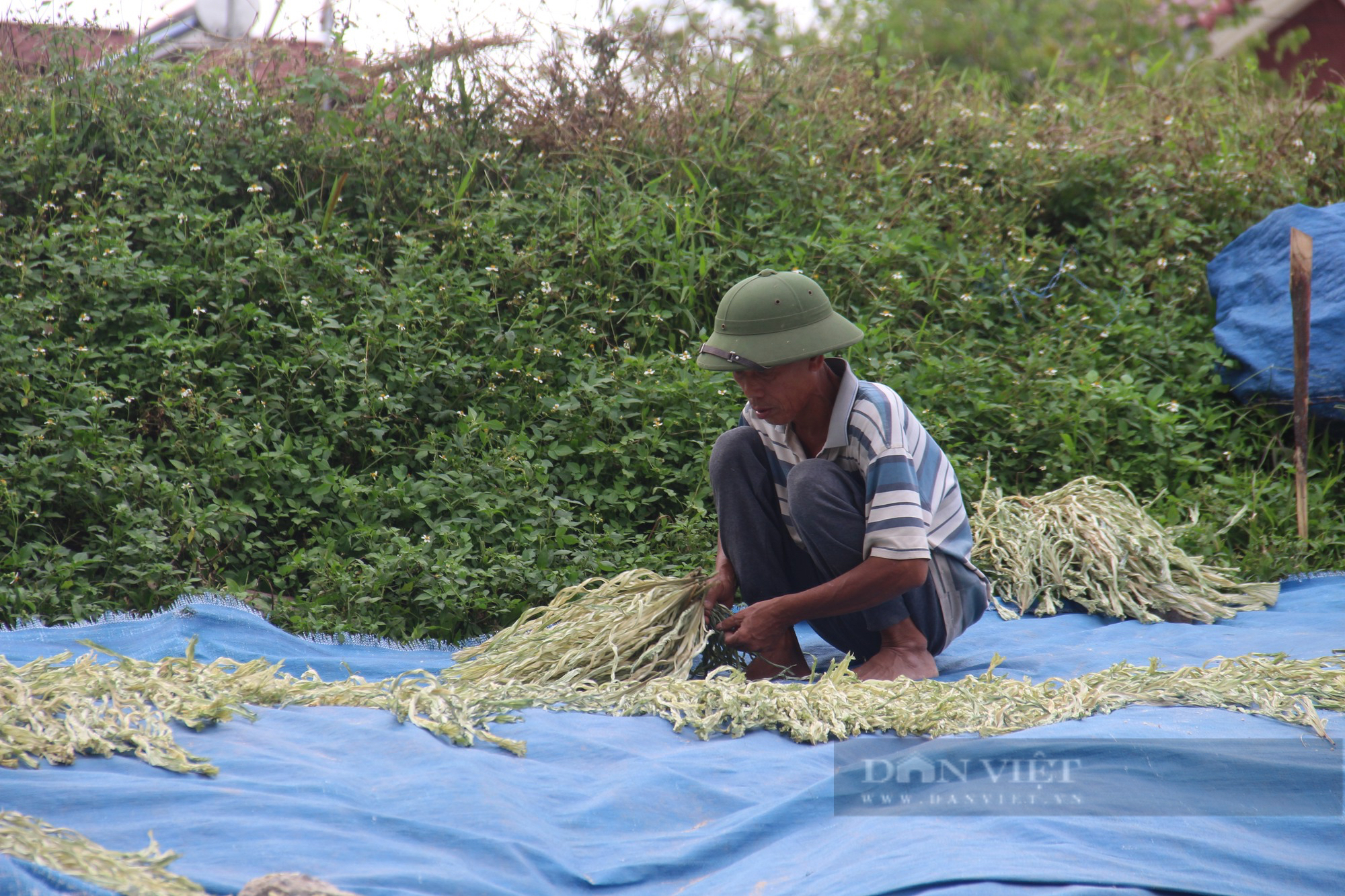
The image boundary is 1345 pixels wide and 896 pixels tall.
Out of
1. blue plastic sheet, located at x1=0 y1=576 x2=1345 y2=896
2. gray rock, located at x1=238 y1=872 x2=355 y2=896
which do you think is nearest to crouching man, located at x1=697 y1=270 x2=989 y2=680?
blue plastic sheet, located at x1=0 y1=576 x2=1345 y2=896

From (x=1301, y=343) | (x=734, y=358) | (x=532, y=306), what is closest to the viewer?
(x=734, y=358)

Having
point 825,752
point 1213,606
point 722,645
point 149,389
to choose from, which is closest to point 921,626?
point 722,645

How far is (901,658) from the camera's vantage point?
2586 mm

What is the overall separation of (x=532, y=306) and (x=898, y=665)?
90.9 inches

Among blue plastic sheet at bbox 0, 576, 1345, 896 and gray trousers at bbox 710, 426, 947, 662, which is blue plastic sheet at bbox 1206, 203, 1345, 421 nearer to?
gray trousers at bbox 710, 426, 947, 662

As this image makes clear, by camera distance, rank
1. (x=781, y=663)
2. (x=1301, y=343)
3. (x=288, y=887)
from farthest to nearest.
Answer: (x=1301, y=343), (x=781, y=663), (x=288, y=887)

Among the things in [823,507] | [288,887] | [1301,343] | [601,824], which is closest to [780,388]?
[823,507]

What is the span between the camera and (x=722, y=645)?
277 cm

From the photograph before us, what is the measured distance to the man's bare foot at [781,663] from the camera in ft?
8.68

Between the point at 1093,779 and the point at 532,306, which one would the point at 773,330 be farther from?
the point at 532,306

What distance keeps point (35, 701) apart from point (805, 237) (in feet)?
11.9

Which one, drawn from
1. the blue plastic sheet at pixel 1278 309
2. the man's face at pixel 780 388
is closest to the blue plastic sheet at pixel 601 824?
the man's face at pixel 780 388

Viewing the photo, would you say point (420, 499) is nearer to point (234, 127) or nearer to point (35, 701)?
point (35, 701)

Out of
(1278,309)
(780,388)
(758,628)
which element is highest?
(1278,309)
